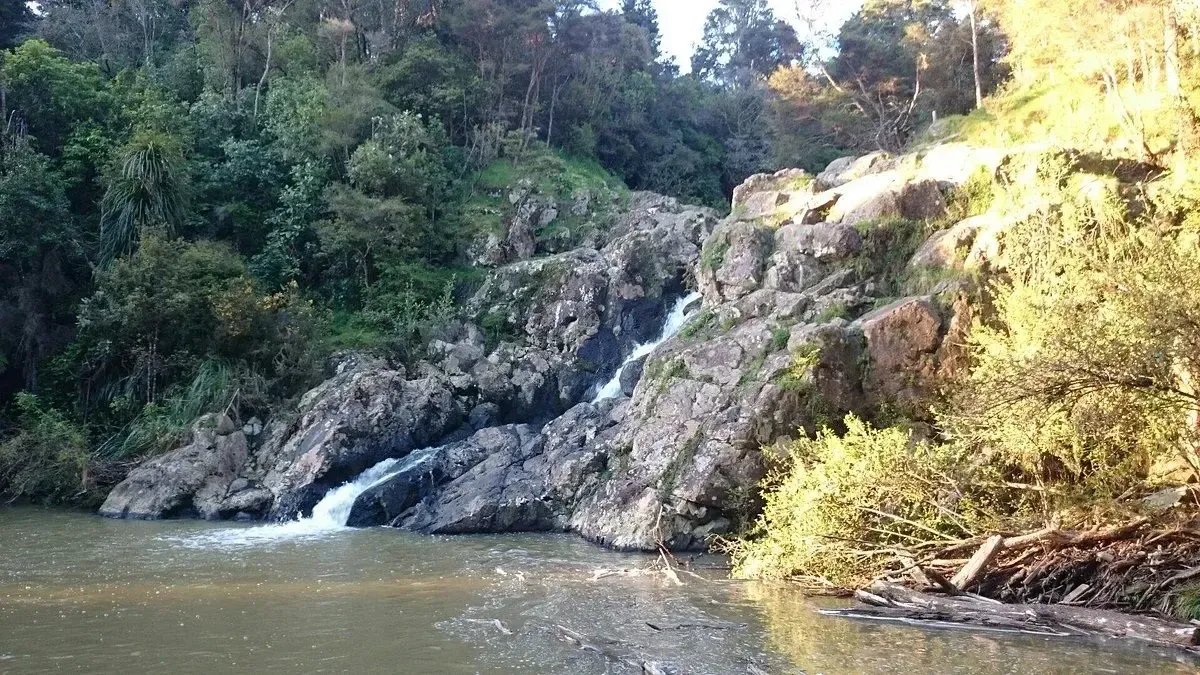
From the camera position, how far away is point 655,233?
28.2 metres

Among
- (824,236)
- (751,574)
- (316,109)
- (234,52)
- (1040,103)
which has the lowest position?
(751,574)

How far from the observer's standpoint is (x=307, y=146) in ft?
107

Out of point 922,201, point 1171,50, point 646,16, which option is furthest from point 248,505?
point 646,16

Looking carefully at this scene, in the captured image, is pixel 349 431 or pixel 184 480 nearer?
pixel 184 480

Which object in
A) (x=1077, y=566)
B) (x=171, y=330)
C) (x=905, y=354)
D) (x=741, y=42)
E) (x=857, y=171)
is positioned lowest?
(x=1077, y=566)

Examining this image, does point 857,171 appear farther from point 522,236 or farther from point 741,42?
point 741,42

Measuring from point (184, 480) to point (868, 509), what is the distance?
16022 mm

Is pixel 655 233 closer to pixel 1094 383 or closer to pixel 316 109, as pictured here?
pixel 316 109

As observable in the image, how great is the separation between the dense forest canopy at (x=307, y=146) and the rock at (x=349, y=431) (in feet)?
8.78

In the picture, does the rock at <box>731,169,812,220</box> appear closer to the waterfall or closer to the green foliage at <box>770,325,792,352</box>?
the green foliage at <box>770,325,792,352</box>

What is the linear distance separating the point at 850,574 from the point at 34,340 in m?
23.5

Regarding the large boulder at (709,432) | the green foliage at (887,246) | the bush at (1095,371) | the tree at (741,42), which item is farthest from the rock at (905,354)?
the tree at (741,42)

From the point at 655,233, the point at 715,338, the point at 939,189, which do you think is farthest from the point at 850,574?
the point at 655,233

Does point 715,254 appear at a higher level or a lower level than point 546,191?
lower
